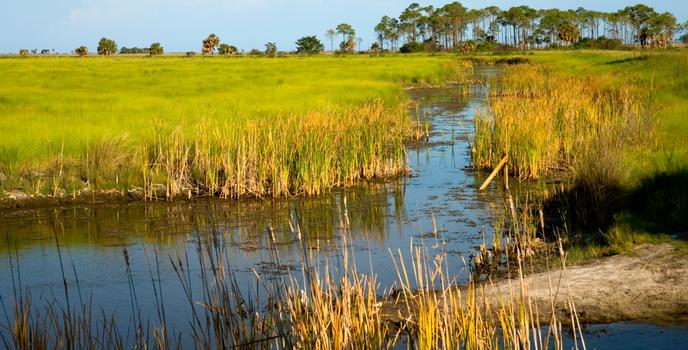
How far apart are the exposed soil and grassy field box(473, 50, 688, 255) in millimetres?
668

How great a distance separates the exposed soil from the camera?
6.49 metres

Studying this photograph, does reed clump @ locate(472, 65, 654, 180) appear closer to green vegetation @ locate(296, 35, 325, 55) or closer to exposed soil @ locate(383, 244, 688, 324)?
exposed soil @ locate(383, 244, 688, 324)

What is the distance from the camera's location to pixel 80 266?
8.97m

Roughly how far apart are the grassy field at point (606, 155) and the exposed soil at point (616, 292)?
67cm

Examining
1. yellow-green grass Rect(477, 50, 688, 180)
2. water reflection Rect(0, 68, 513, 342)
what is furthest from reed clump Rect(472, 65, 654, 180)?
water reflection Rect(0, 68, 513, 342)

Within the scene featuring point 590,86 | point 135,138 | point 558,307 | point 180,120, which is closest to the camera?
point 558,307

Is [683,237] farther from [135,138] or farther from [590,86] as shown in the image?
[590,86]

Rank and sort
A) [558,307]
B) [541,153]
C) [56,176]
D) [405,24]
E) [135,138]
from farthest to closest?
[405,24] → [135,138] → [541,153] → [56,176] → [558,307]

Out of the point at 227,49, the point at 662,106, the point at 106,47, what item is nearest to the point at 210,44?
the point at 227,49

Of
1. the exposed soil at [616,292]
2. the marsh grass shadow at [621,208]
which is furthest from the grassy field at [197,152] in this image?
the exposed soil at [616,292]

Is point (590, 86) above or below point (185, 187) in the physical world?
above

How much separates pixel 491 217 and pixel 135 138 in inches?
281

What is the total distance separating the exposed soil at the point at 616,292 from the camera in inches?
255

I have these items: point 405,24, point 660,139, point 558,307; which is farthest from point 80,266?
point 405,24
